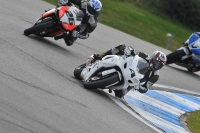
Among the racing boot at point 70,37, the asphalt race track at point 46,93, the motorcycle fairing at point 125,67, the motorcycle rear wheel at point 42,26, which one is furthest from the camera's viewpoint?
the racing boot at point 70,37

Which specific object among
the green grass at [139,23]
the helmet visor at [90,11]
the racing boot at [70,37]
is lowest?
the green grass at [139,23]

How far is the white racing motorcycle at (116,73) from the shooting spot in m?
9.93

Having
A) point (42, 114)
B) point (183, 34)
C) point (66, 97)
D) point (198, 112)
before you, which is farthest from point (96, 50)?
point (183, 34)

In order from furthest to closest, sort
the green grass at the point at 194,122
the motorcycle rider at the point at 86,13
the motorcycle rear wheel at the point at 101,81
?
the motorcycle rider at the point at 86,13 < the green grass at the point at 194,122 < the motorcycle rear wheel at the point at 101,81

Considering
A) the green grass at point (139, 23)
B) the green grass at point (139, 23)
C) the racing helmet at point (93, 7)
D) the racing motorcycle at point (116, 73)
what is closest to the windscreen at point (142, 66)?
the racing motorcycle at point (116, 73)

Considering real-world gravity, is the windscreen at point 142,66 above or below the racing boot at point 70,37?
above

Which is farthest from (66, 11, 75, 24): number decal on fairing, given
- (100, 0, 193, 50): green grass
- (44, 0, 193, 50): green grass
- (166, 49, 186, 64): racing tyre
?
(100, 0, 193, 50): green grass

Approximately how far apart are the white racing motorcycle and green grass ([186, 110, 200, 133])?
1.53 metres

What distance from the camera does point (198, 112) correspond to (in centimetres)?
1255

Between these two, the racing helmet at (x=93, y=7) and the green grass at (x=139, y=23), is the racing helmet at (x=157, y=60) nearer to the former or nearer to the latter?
the racing helmet at (x=93, y=7)

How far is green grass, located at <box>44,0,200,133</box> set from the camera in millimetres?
25911

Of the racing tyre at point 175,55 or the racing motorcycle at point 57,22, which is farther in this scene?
the racing tyre at point 175,55

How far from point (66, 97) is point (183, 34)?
82.7 feet

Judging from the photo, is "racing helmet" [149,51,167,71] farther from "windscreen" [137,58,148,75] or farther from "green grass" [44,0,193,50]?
"green grass" [44,0,193,50]
